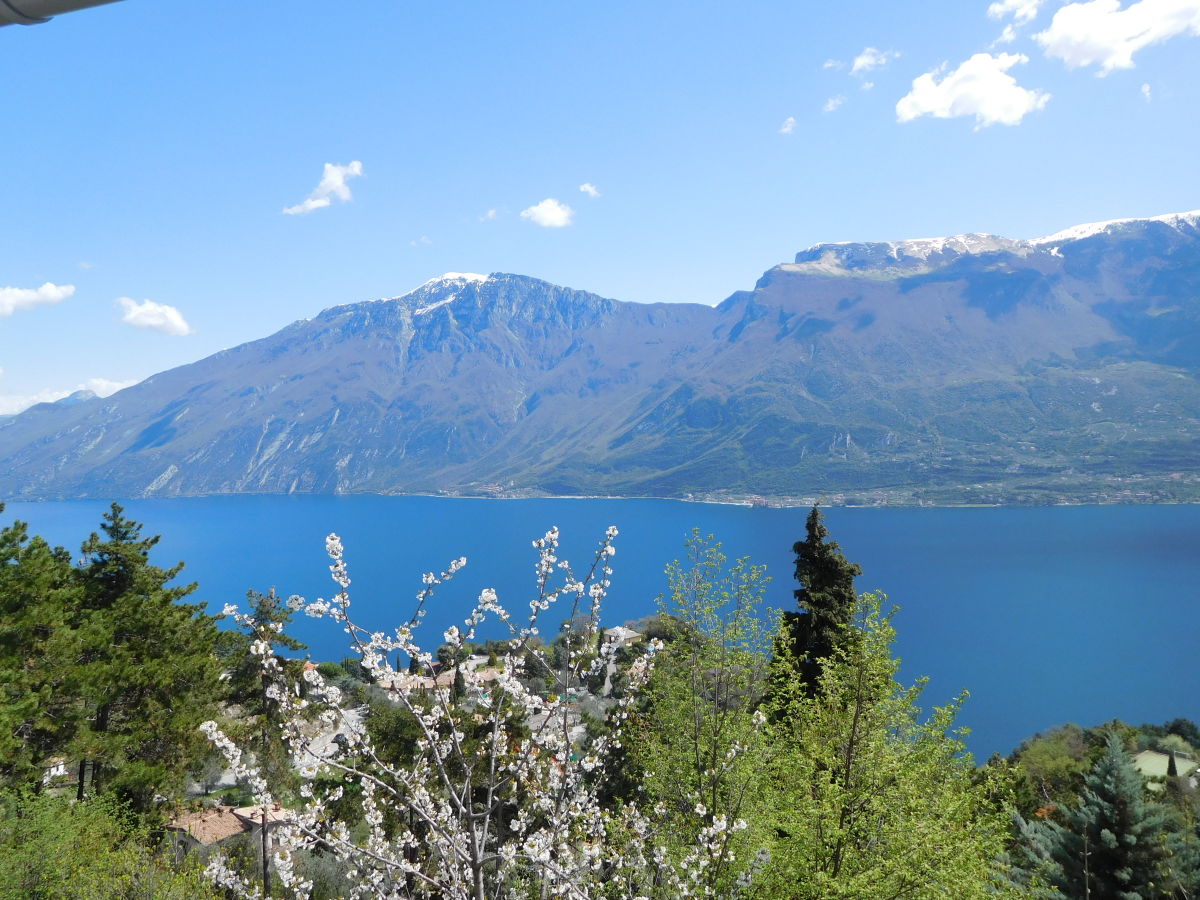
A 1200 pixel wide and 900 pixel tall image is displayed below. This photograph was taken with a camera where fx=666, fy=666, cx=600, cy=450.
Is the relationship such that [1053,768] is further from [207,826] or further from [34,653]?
[34,653]

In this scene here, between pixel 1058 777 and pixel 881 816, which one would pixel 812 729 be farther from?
pixel 1058 777

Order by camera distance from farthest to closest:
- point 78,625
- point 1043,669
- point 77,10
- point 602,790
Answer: point 1043,669, point 602,790, point 78,625, point 77,10

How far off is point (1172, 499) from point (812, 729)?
20938 cm

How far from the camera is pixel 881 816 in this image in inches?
335

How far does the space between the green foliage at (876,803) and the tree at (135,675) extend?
669 inches

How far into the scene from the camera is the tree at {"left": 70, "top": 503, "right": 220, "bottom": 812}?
17.2m

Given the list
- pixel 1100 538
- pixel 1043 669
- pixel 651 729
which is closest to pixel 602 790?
pixel 651 729

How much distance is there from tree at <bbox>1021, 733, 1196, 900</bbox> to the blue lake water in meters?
40.4

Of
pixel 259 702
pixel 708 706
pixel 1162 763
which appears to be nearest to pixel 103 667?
pixel 259 702

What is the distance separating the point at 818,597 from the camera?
1967 cm

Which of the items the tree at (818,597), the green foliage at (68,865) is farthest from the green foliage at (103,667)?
the tree at (818,597)

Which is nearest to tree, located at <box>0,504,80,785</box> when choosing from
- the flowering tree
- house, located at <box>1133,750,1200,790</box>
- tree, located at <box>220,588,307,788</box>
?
tree, located at <box>220,588,307,788</box>

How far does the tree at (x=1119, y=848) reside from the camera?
13.5m

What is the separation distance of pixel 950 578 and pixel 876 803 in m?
104
